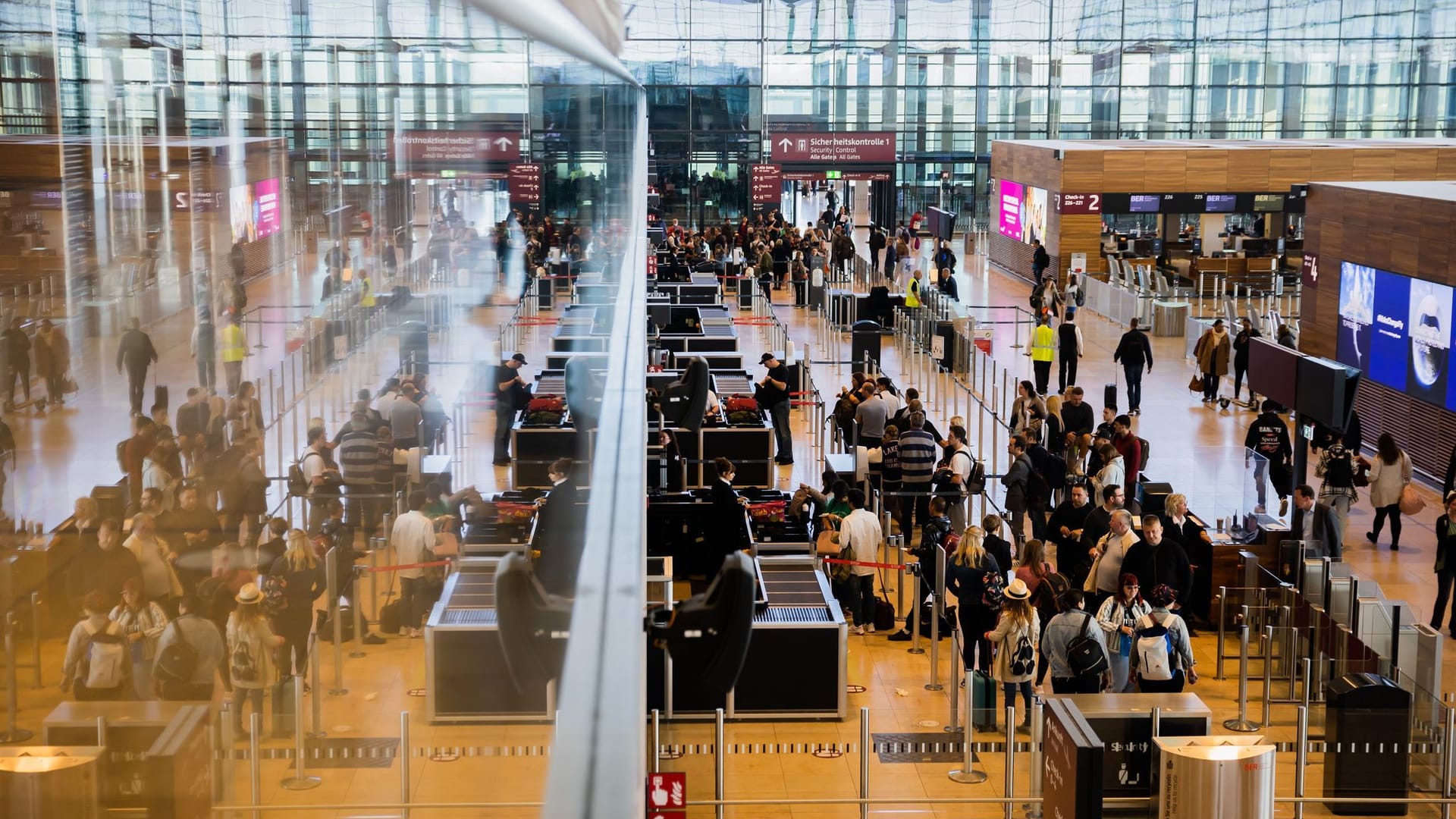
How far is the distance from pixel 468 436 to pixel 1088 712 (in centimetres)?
849

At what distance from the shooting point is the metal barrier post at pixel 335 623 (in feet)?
3.03

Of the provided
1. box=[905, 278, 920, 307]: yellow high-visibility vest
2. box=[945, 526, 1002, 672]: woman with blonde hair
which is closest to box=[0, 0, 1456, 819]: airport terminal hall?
box=[945, 526, 1002, 672]: woman with blonde hair

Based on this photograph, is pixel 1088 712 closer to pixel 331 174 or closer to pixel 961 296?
pixel 331 174

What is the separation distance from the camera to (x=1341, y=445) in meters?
16.3

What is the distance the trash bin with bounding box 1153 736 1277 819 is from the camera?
28.1ft

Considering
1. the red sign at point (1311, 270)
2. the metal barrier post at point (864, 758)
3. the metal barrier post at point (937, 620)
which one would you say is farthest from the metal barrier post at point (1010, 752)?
the red sign at point (1311, 270)

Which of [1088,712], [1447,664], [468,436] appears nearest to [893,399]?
[1447,664]

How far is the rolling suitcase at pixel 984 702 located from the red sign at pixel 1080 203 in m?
26.7

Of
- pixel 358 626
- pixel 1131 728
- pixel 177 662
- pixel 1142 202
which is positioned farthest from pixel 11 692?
pixel 1142 202

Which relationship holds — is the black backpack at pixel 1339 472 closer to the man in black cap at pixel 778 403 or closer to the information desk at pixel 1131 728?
the information desk at pixel 1131 728

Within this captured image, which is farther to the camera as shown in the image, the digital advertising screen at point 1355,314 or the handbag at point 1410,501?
the digital advertising screen at point 1355,314

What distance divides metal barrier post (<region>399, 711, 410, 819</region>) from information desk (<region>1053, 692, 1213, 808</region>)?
28.8 ft

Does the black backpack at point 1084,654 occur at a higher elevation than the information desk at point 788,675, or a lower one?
higher

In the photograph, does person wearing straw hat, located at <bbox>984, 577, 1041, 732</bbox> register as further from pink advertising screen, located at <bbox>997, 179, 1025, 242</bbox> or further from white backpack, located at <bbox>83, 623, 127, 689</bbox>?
pink advertising screen, located at <bbox>997, 179, 1025, 242</bbox>
